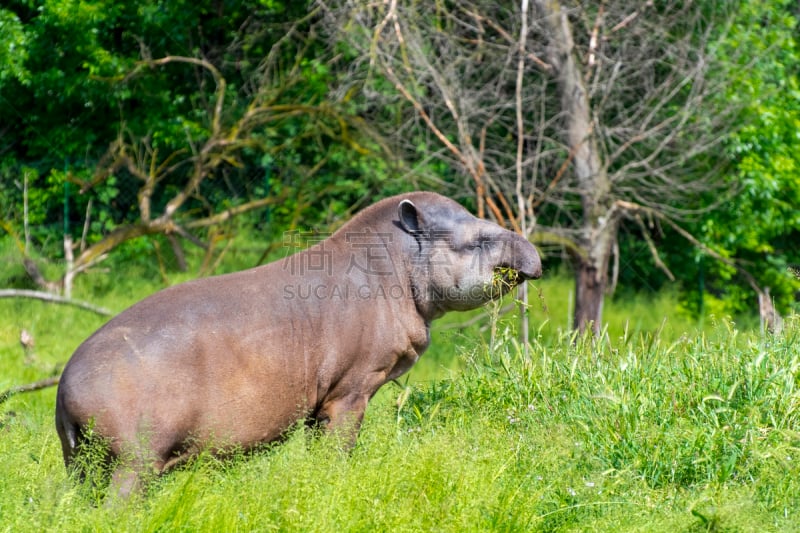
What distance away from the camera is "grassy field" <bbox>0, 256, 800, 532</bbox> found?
15.4 feet

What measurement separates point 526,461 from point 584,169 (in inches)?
274

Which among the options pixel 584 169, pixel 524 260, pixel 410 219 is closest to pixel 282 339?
pixel 410 219

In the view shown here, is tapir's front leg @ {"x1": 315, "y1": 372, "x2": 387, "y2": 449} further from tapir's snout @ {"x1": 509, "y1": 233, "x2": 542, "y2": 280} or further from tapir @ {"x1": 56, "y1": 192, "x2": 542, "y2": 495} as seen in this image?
tapir's snout @ {"x1": 509, "y1": 233, "x2": 542, "y2": 280}

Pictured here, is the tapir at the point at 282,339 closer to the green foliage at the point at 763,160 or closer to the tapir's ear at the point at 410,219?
the tapir's ear at the point at 410,219

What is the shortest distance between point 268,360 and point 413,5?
23.9 ft

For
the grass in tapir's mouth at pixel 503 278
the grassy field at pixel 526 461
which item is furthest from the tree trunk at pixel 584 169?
the grass in tapir's mouth at pixel 503 278

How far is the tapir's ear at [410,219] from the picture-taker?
610 cm

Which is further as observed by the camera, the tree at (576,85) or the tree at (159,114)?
the tree at (159,114)

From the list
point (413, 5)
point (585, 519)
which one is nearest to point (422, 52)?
point (413, 5)

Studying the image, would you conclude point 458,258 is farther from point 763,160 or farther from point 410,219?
point 763,160

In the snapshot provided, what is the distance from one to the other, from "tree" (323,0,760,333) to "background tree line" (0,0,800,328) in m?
0.04

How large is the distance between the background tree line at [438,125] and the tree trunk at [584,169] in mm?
23

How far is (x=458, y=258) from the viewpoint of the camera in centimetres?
611

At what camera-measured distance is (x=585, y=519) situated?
198 inches
